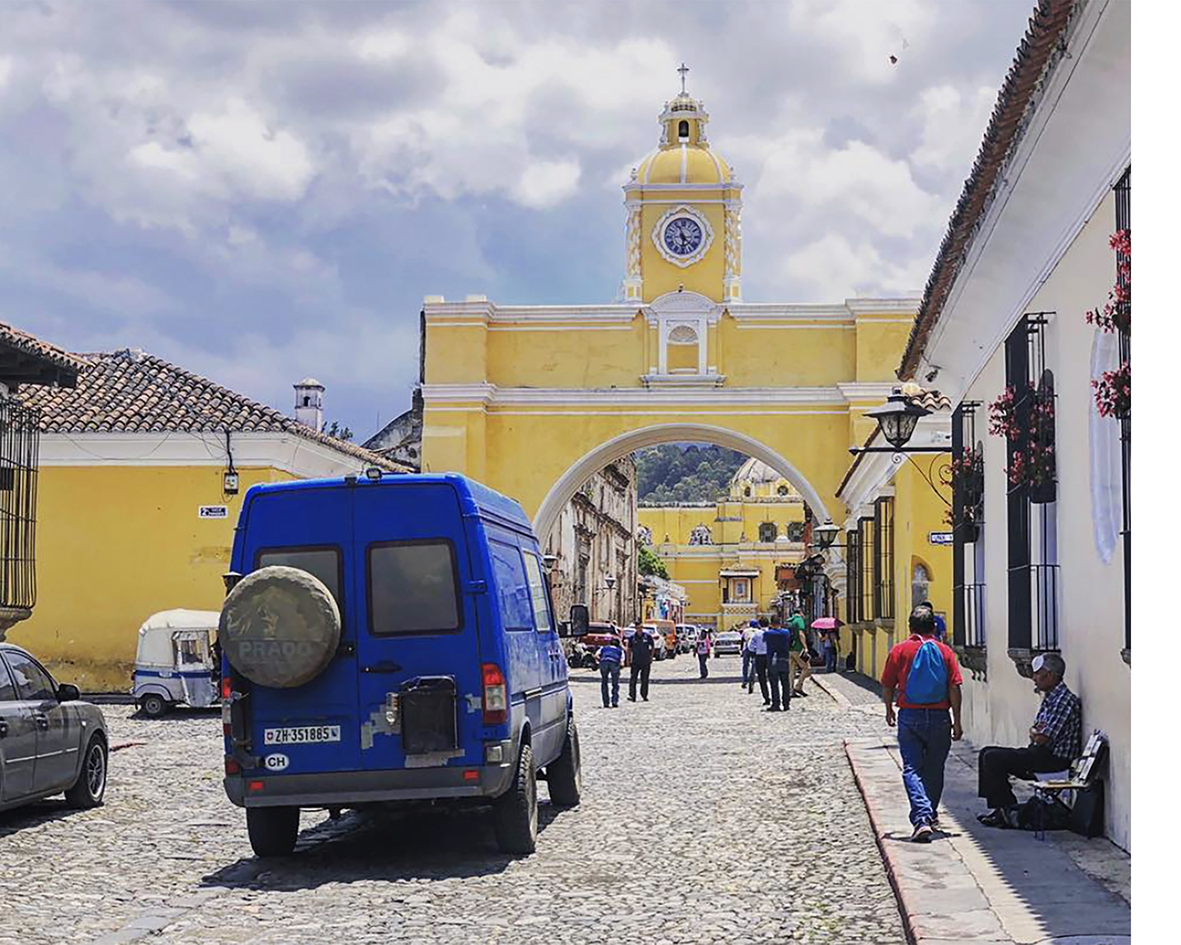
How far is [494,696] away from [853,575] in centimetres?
2894

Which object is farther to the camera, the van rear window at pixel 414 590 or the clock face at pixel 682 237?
the clock face at pixel 682 237

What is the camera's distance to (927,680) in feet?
32.4

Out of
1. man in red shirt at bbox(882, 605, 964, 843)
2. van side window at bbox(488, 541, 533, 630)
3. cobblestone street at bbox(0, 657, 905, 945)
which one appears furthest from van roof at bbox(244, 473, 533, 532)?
man in red shirt at bbox(882, 605, 964, 843)

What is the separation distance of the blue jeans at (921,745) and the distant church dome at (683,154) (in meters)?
33.9

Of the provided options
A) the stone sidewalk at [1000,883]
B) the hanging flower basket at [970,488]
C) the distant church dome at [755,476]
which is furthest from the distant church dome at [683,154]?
the distant church dome at [755,476]

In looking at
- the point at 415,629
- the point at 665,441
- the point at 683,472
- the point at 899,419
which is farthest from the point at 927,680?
the point at 683,472

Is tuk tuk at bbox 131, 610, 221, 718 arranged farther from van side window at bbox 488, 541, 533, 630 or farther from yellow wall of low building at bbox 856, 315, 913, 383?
yellow wall of low building at bbox 856, 315, 913, 383

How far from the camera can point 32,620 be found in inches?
1077

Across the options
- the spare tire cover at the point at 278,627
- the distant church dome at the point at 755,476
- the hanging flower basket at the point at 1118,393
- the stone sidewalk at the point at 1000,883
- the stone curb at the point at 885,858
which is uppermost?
the distant church dome at the point at 755,476

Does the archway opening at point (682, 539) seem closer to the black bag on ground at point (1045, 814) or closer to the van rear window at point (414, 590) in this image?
the van rear window at point (414, 590)

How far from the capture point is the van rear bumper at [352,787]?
9766mm

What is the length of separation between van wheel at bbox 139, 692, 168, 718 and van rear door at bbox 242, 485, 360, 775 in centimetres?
1377

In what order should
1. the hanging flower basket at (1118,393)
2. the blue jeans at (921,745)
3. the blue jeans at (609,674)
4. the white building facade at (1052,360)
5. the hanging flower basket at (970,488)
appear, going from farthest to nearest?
the blue jeans at (609,674) → the hanging flower basket at (970,488) → the blue jeans at (921,745) → the white building facade at (1052,360) → the hanging flower basket at (1118,393)
